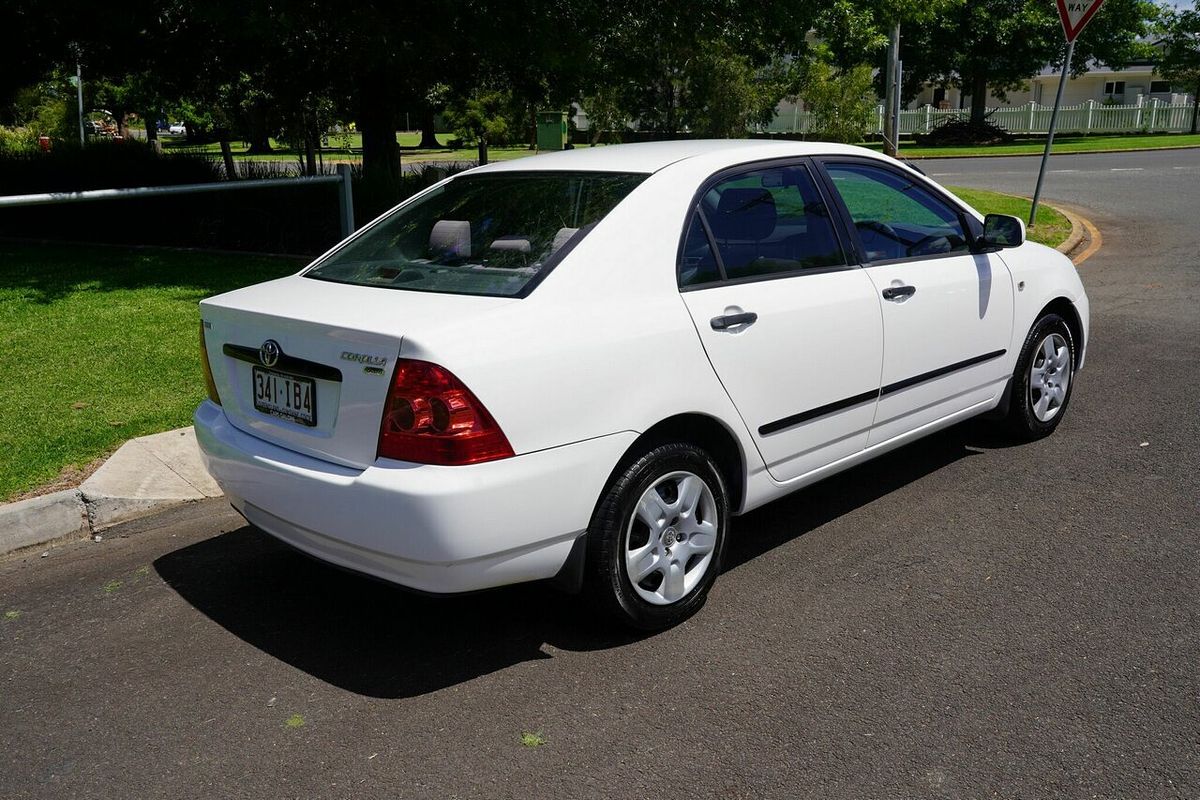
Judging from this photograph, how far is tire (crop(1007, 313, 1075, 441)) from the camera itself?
18.7 ft

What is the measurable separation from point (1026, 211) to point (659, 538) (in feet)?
42.4

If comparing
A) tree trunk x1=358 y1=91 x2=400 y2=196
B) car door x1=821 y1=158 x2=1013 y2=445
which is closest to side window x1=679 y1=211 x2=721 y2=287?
car door x1=821 y1=158 x2=1013 y2=445

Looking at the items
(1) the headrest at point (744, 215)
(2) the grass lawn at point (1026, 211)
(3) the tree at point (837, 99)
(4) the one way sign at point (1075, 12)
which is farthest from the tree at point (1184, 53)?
(1) the headrest at point (744, 215)

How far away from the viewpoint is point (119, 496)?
5.13 meters

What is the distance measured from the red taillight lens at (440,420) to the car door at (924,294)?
2.05m

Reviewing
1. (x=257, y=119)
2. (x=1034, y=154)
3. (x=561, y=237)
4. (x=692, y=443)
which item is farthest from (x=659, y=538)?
(x=1034, y=154)

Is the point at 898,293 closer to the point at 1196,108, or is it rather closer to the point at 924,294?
the point at 924,294

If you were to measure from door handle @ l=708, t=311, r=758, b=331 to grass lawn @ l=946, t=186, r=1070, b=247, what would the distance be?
28.0 feet

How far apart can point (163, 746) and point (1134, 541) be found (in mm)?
3760

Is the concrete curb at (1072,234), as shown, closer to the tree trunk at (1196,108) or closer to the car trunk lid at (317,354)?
the car trunk lid at (317,354)

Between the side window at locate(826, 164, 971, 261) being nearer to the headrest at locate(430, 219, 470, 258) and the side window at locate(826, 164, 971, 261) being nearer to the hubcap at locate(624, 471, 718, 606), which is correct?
the hubcap at locate(624, 471, 718, 606)

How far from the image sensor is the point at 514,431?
3359 millimetres

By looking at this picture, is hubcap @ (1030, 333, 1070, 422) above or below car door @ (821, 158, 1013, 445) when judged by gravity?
below

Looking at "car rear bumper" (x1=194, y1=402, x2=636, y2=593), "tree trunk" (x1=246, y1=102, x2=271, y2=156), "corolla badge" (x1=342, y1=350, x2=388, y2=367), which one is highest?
"tree trunk" (x1=246, y1=102, x2=271, y2=156)
